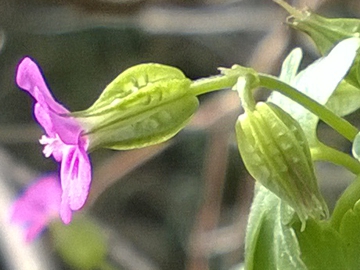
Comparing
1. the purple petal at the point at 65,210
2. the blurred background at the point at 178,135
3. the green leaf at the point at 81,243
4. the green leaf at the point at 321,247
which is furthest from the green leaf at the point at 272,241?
the blurred background at the point at 178,135

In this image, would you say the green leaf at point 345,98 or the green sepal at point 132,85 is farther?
the green leaf at point 345,98

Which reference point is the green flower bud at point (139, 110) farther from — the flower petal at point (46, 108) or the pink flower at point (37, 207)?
the pink flower at point (37, 207)

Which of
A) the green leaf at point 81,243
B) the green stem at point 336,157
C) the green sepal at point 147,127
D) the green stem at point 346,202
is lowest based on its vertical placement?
the green leaf at point 81,243

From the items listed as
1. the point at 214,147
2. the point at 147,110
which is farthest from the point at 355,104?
the point at 214,147

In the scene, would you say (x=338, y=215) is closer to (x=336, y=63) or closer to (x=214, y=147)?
(x=336, y=63)

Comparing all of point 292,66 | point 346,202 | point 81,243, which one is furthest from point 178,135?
point 346,202

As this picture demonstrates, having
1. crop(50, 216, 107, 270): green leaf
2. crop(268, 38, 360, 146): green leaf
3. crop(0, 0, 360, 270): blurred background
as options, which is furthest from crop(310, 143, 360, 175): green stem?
crop(0, 0, 360, 270): blurred background
